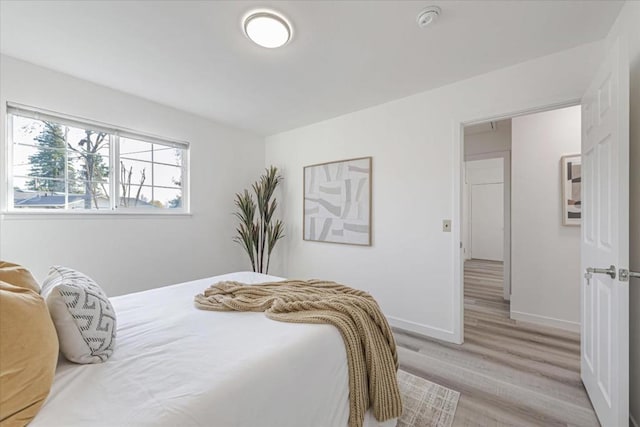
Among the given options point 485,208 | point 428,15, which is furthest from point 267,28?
point 485,208

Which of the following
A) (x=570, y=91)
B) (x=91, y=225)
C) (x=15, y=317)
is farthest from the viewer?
(x=91, y=225)

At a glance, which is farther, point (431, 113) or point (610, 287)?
point (431, 113)

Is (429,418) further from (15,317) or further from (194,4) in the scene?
(194,4)

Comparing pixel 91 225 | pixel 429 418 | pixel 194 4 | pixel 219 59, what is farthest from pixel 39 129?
pixel 429 418

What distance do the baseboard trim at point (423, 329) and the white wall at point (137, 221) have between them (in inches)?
86.8

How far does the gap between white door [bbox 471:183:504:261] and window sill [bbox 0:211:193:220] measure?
6.76 meters

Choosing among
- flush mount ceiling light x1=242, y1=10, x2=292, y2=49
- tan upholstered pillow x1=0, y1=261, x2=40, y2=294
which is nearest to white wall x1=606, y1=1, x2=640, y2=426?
flush mount ceiling light x1=242, y1=10, x2=292, y2=49

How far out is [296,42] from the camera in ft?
6.23

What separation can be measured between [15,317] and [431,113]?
300 cm

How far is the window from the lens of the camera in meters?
2.23

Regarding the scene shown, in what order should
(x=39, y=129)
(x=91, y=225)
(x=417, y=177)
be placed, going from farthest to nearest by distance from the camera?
(x=417, y=177) → (x=91, y=225) → (x=39, y=129)

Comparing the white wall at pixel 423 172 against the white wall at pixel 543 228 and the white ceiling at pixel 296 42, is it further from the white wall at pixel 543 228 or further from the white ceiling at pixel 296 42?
the white wall at pixel 543 228

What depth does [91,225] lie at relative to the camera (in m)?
2.51

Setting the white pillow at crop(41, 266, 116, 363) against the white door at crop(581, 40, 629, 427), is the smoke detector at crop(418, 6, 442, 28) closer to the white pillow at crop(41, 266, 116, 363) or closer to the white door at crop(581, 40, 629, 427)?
the white door at crop(581, 40, 629, 427)
